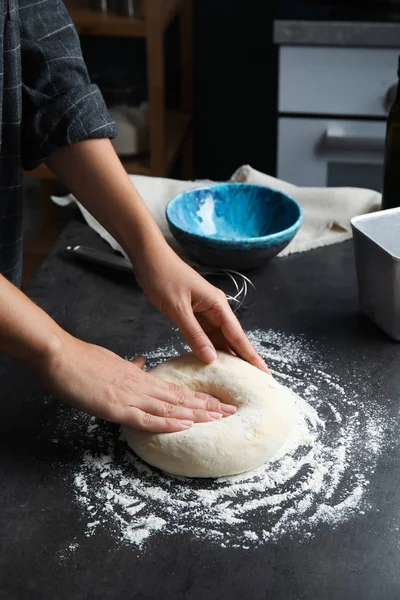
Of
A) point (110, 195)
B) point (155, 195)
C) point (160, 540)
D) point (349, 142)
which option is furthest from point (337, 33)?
point (160, 540)

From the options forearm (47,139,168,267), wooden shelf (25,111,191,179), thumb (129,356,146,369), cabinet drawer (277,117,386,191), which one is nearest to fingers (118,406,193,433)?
thumb (129,356,146,369)

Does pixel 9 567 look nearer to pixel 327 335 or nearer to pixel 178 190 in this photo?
pixel 327 335

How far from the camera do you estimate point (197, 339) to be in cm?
99

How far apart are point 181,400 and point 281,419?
4.9 inches

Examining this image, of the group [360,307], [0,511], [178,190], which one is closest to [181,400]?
[0,511]

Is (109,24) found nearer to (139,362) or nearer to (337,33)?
(337,33)

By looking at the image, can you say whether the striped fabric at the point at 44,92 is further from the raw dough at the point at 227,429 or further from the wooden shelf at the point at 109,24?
the wooden shelf at the point at 109,24

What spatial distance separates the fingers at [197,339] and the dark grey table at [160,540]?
5.2 inches

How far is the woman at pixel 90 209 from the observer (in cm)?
87

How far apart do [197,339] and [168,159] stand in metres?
1.36

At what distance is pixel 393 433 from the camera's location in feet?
3.05

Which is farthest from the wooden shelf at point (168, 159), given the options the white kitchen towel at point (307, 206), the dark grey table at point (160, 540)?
the dark grey table at point (160, 540)

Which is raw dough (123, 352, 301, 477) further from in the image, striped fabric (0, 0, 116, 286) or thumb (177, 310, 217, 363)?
striped fabric (0, 0, 116, 286)

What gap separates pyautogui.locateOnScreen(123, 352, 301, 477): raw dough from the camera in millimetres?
870
